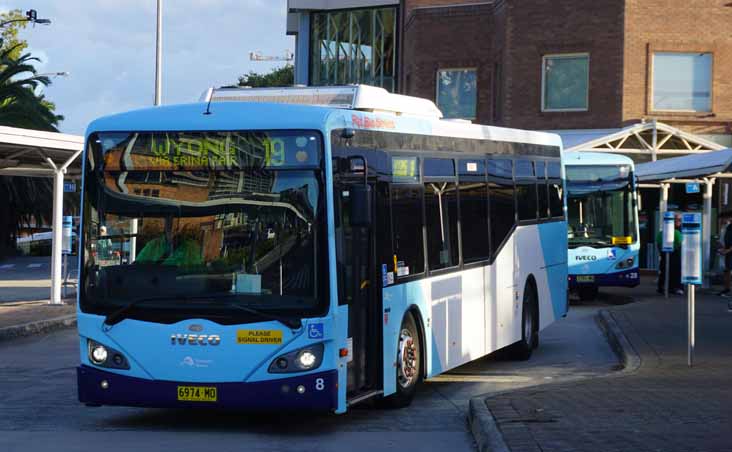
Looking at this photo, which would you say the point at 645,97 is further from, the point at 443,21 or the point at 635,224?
the point at 635,224

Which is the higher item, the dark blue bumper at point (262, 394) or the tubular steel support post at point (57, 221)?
the tubular steel support post at point (57, 221)

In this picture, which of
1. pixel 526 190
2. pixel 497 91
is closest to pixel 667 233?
pixel 526 190

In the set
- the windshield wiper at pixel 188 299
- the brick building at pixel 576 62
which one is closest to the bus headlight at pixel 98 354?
the windshield wiper at pixel 188 299

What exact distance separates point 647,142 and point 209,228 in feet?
102

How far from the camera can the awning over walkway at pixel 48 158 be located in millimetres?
22938

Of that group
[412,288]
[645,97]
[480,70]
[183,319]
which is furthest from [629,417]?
[480,70]

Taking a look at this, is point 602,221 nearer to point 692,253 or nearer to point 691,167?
point 691,167

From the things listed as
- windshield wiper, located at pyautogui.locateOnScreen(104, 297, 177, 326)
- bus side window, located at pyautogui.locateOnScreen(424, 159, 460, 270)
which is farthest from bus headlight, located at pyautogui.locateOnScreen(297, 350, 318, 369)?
bus side window, located at pyautogui.locateOnScreen(424, 159, 460, 270)

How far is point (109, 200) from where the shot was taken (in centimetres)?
1165

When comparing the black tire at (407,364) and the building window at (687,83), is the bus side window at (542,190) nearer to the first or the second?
the black tire at (407,364)

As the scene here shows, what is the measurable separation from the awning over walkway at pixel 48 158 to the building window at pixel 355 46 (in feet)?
92.3

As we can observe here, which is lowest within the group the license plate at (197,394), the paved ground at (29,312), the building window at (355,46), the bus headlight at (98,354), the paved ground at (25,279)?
the paved ground at (25,279)

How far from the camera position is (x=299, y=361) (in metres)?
11.1

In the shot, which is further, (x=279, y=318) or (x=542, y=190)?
(x=542, y=190)
